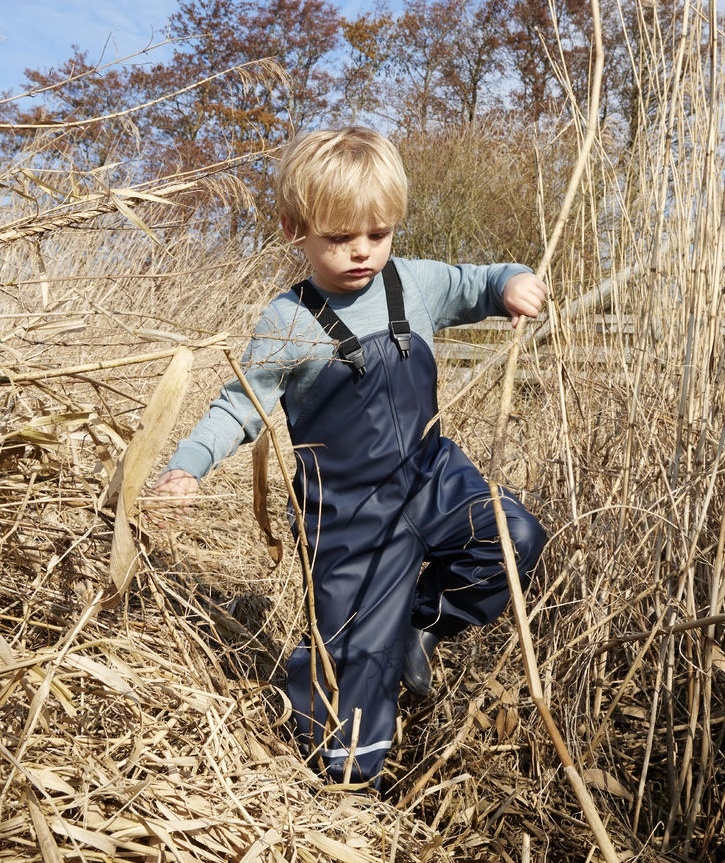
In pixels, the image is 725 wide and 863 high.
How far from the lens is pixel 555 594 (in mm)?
1856

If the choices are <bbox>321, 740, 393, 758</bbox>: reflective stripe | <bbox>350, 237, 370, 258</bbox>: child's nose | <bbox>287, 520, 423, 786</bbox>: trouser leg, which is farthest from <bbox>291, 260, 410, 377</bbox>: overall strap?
<bbox>321, 740, 393, 758</bbox>: reflective stripe

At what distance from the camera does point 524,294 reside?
5.50 feet

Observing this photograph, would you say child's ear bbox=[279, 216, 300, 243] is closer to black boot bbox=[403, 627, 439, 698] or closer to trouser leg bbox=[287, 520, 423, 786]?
trouser leg bbox=[287, 520, 423, 786]

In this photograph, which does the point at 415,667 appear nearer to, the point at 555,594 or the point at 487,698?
the point at 487,698

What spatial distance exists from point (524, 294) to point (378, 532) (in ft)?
1.74

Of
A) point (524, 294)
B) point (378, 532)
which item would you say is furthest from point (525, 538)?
point (524, 294)

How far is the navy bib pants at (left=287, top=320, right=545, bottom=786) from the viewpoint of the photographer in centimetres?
169

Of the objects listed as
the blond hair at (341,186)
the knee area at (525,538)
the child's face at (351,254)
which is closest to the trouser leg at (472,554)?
the knee area at (525,538)

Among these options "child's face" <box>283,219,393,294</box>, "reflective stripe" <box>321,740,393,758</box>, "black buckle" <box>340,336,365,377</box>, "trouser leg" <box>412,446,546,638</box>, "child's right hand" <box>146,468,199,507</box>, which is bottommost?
"reflective stripe" <box>321,740,393,758</box>

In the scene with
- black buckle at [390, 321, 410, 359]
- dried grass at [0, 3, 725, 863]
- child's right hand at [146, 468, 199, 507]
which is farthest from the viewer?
black buckle at [390, 321, 410, 359]

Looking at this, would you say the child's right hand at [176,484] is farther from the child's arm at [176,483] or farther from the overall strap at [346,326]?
the overall strap at [346,326]

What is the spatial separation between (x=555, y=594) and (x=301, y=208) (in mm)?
938

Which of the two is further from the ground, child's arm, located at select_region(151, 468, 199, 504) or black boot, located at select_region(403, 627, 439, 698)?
child's arm, located at select_region(151, 468, 199, 504)

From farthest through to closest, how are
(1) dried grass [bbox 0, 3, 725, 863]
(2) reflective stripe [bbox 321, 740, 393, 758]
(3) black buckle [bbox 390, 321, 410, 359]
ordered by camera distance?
1. (3) black buckle [bbox 390, 321, 410, 359]
2. (2) reflective stripe [bbox 321, 740, 393, 758]
3. (1) dried grass [bbox 0, 3, 725, 863]
